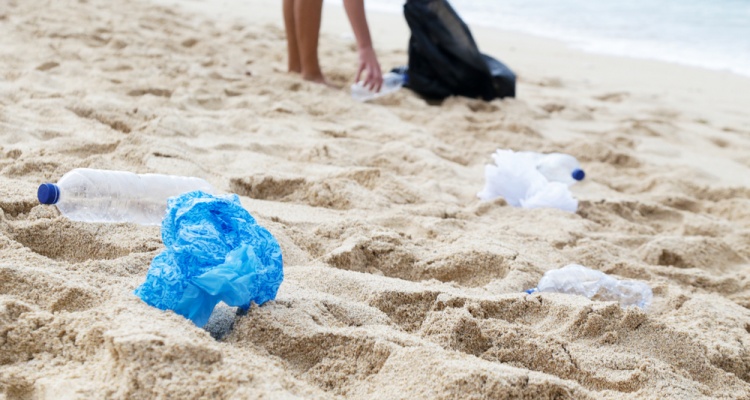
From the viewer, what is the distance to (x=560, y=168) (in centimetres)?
286

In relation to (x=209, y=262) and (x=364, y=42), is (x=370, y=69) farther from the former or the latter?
(x=209, y=262)

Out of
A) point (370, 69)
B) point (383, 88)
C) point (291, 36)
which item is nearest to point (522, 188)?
point (370, 69)

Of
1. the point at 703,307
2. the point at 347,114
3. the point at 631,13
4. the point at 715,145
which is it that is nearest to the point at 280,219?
the point at 703,307

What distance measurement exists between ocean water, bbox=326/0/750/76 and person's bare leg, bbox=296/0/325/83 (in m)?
3.82

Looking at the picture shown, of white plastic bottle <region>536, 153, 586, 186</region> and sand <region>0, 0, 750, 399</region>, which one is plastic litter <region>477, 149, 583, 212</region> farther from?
white plastic bottle <region>536, 153, 586, 186</region>

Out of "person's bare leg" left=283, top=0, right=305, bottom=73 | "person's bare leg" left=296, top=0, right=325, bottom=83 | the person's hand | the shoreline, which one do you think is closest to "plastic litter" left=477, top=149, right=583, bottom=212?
the shoreline

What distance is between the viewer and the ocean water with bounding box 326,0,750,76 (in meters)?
6.62

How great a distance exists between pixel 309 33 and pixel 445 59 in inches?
29.3

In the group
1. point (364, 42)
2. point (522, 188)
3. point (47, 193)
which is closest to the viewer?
point (47, 193)

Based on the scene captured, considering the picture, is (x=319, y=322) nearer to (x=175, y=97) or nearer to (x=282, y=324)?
(x=282, y=324)

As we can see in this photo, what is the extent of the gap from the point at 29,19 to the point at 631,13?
7328 millimetres

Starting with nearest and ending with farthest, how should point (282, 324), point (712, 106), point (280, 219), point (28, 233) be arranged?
1. point (282, 324)
2. point (28, 233)
3. point (280, 219)
4. point (712, 106)

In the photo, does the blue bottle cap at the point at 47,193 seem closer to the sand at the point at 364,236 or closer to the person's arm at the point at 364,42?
the sand at the point at 364,236

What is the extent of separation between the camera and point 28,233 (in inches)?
61.8
